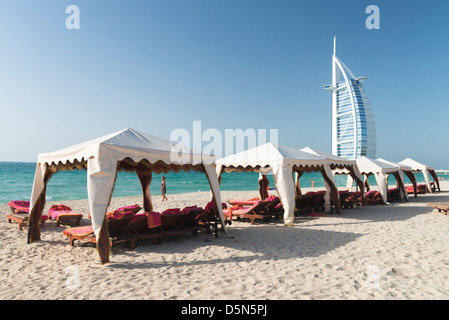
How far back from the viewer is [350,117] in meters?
90.8

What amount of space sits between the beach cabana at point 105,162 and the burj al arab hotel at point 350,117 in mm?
86067

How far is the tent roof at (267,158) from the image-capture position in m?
9.43

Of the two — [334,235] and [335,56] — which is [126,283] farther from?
[335,56]

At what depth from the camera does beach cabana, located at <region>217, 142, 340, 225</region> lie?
30.0 ft

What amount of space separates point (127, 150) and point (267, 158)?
17.7 ft

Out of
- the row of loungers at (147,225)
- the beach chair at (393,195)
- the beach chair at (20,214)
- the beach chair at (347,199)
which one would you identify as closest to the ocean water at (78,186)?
the beach chair at (20,214)

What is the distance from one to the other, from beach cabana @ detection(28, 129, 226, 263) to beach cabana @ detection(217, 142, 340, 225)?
265 centimetres

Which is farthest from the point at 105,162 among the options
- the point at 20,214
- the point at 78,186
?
the point at 78,186

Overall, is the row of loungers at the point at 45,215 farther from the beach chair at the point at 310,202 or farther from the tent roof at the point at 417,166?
the tent roof at the point at 417,166

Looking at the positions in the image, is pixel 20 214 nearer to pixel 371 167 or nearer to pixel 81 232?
pixel 81 232

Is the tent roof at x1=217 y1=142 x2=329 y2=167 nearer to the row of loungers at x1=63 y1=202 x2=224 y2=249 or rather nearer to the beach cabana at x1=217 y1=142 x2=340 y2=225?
the beach cabana at x1=217 y1=142 x2=340 y2=225

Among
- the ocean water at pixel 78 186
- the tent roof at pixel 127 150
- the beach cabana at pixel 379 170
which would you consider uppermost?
the tent roof at pixel 127 150

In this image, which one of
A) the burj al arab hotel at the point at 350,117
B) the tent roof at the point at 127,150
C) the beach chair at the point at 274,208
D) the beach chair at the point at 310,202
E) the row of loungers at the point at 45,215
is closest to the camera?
the tent roof at the point at 127,150
